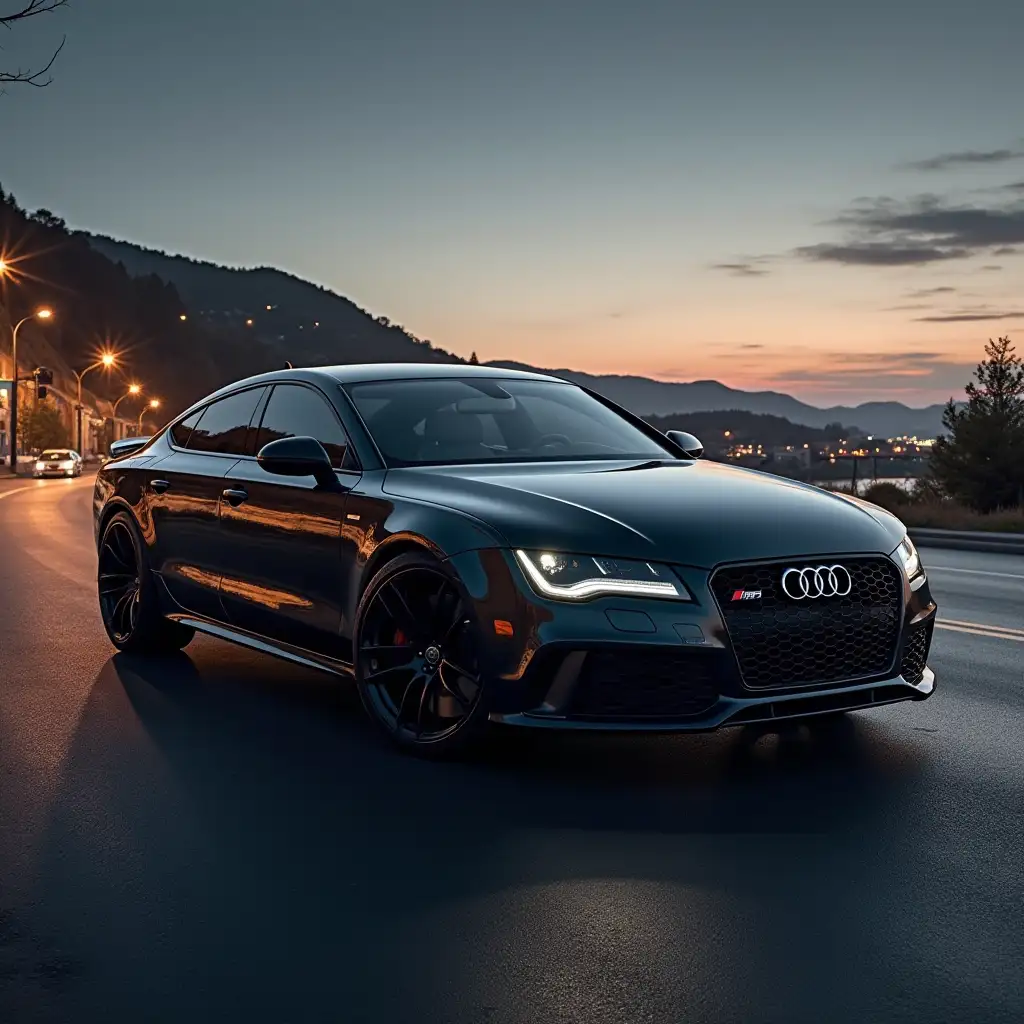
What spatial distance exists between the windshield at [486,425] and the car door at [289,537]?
0.75ft

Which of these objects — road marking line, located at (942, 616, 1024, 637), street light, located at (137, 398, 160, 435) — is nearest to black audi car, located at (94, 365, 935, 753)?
road marking line, located at (942, 616, 1024, 637)

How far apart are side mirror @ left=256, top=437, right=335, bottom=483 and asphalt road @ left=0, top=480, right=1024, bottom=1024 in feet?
3.84

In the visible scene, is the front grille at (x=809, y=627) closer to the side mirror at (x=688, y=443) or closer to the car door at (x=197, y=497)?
the side mirror at (x=688, y=443)

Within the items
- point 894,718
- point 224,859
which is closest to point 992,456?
point 894,718

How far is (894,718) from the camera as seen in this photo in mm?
7090

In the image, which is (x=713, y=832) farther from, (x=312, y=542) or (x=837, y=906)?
(x=312, y=542)

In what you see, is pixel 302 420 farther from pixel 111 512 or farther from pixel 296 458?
pixel 111 512

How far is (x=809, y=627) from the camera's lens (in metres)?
5.71

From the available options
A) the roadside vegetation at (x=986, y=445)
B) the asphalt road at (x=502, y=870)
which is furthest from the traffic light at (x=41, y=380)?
the asphalt road at (x=502, y=870)

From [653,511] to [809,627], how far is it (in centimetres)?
73

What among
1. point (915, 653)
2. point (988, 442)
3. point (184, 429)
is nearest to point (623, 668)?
point (915, 653)

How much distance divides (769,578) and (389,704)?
174 cm

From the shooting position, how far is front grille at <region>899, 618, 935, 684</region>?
6.07 metres

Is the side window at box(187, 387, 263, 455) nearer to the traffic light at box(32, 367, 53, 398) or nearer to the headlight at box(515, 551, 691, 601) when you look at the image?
the headlight at box(515, 551, 691, 601)
